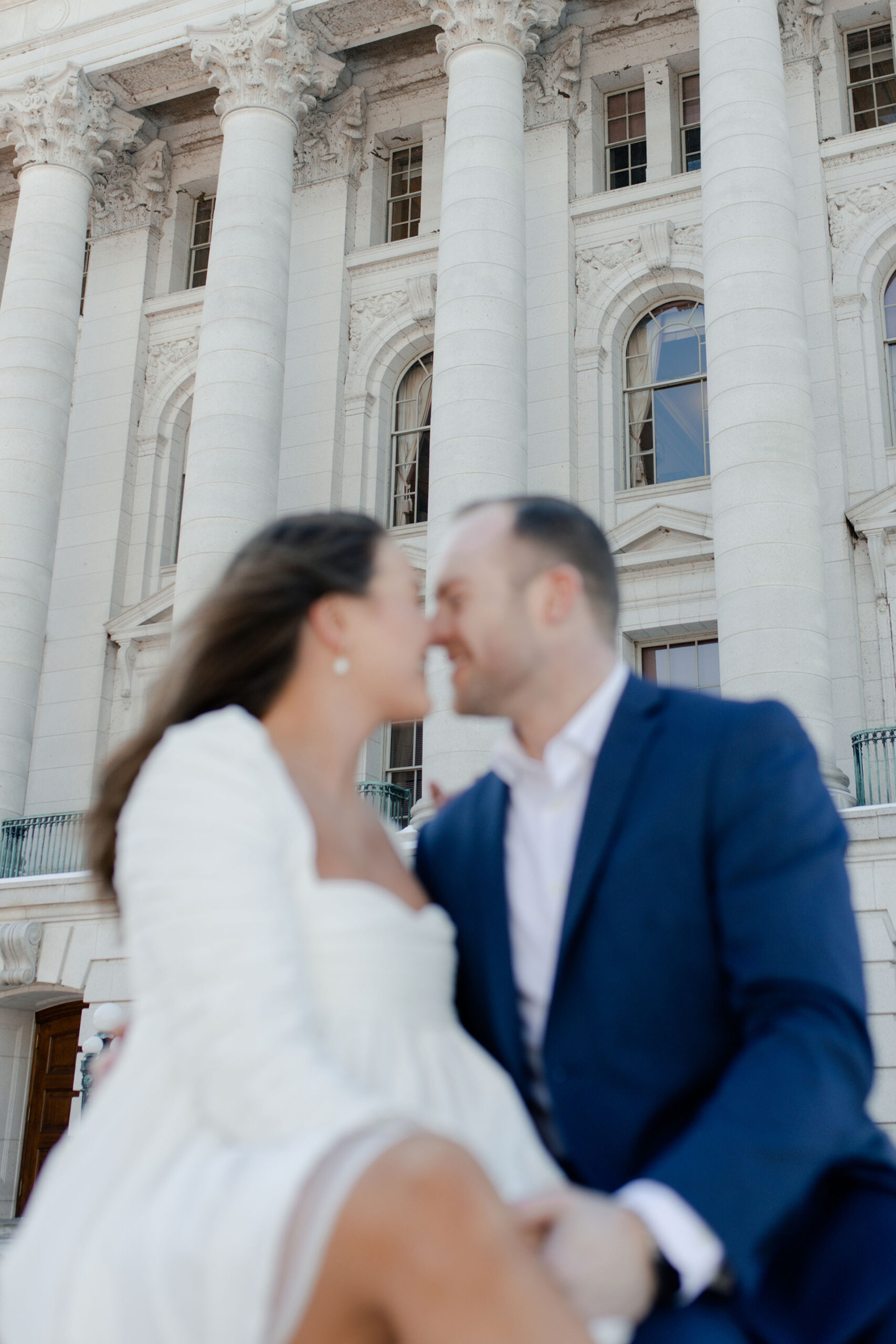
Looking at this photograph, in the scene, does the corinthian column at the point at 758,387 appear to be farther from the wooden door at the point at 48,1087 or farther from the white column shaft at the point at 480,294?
the wooden door at the point at 48,1087

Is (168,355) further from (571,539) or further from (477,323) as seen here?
(571,539)

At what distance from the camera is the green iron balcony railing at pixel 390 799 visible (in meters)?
19.3

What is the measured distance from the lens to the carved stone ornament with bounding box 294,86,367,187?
23.8 metres

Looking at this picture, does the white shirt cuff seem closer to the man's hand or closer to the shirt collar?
the man's hand

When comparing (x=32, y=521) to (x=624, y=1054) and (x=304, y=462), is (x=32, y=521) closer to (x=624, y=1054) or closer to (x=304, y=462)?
(x=304, y=462)

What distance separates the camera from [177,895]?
222cm

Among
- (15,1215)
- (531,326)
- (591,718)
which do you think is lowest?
(15,1215)

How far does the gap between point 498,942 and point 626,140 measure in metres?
22.2

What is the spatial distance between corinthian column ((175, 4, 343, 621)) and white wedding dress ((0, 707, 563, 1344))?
16.8 meters

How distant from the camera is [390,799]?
19406 mm

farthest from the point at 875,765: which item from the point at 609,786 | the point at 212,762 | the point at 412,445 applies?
A: the point at 212,762

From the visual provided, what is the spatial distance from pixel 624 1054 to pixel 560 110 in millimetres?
22157

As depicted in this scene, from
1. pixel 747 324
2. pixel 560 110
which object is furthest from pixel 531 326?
pixel 747 324

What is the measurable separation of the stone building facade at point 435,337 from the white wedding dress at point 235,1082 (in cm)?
1333
